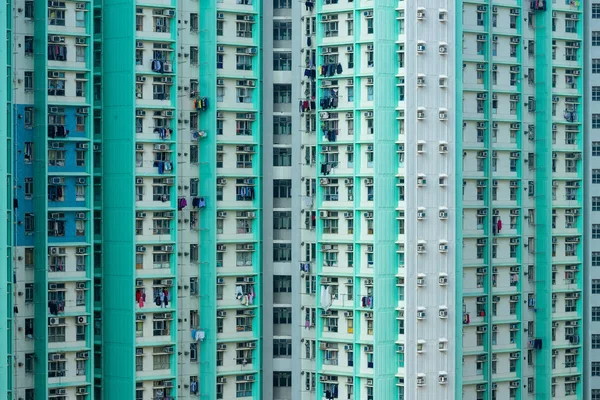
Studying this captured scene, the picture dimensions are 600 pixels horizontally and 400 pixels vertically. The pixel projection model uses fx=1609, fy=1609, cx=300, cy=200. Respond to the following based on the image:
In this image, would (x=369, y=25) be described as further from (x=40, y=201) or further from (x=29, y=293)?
(x=29, y=293)

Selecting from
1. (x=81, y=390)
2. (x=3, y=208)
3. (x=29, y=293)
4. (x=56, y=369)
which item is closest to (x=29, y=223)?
(x=29, y=293)

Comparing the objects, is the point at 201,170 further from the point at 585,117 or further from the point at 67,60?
the point at 585,117

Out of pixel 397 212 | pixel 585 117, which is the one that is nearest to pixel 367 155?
pixel 397 212

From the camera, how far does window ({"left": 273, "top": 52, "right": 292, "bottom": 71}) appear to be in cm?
6075

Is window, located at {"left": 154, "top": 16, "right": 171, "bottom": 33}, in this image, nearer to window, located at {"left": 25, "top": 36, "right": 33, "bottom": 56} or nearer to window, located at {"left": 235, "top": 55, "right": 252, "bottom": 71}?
window, located at {"left": 235, "top": 55, "right": 252, "bottom": 71}

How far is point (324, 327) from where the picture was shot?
59562 millimetres

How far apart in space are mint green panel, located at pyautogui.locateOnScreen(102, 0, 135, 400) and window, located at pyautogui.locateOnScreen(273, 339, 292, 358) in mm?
6041

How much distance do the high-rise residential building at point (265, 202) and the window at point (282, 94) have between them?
0.08 meters

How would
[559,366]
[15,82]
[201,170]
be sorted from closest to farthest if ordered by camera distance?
[15,82], [201,170], [559,366]

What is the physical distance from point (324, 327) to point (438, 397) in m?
4.96

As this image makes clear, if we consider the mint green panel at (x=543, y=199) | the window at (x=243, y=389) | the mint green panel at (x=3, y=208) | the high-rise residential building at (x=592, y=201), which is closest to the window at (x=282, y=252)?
the window at (x=243, y=389)

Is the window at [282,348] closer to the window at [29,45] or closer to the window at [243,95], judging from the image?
the window at [243,95]

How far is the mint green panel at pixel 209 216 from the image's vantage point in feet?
192

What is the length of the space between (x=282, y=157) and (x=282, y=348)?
7177 millimetres
